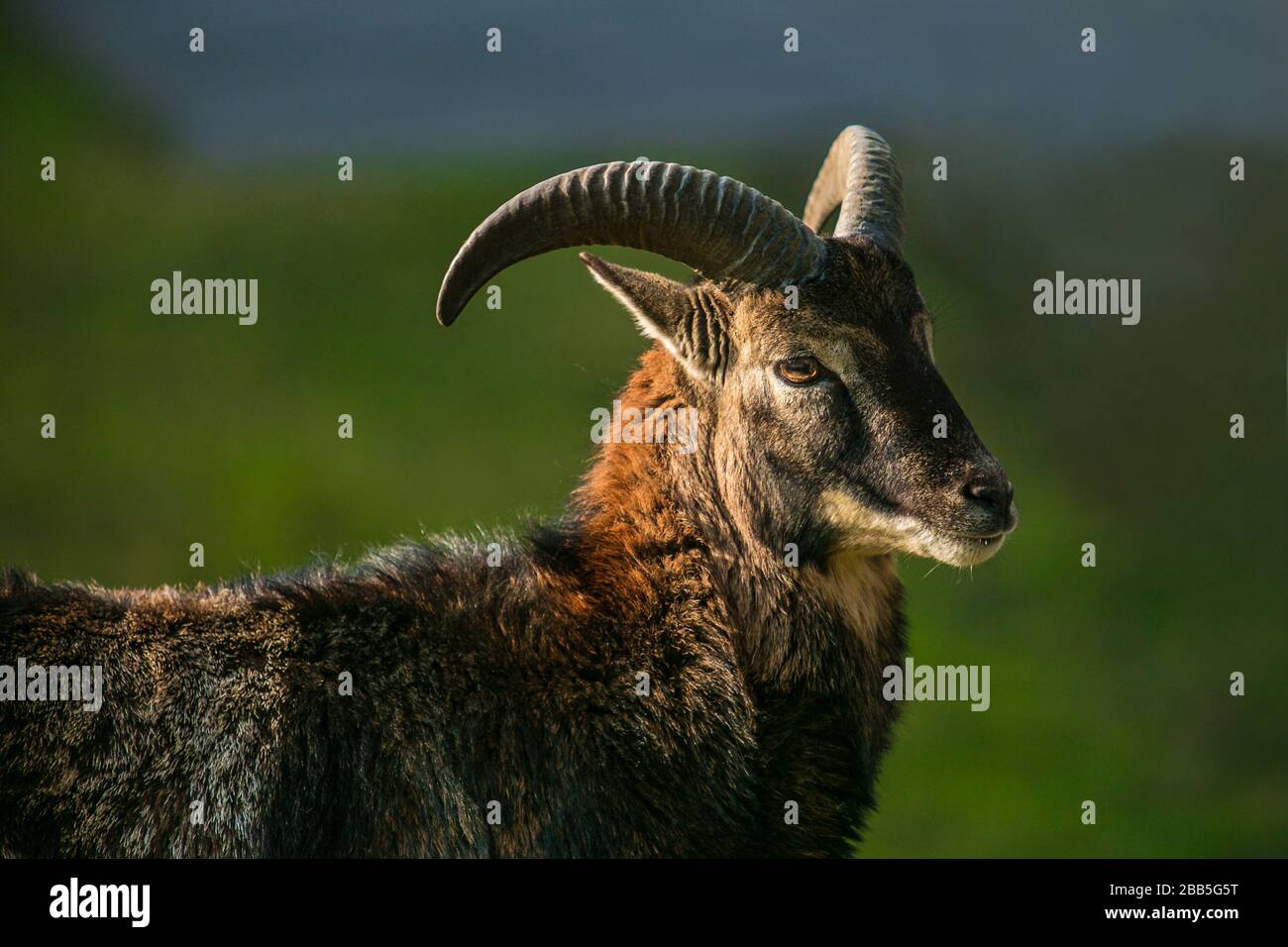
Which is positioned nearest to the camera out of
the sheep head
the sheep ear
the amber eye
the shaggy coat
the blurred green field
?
the shaggy coat

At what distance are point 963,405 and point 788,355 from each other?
30.0 m

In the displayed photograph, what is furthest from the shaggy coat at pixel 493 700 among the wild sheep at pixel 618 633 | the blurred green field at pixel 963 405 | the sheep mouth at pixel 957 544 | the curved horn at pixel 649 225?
the blurred green field at pixel 963 405

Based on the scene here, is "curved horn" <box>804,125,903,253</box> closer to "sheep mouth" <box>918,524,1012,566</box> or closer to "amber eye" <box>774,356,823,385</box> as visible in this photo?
"amber eye" <box>774,356,823,385</box>

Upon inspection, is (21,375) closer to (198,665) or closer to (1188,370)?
(1188,370)

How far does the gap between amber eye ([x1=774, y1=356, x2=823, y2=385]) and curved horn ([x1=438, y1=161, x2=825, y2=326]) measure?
1.65ft

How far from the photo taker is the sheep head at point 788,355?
29.6ft

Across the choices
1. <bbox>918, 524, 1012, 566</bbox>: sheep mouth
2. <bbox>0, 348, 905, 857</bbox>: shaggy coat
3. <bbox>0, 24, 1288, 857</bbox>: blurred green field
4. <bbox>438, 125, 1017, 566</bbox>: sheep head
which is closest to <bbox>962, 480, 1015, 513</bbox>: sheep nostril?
<bbox>438, 125, 1017, 566</bbox>: sheep head

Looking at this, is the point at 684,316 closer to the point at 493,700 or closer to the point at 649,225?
the point at 649,225

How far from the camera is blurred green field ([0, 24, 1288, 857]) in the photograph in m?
34.3

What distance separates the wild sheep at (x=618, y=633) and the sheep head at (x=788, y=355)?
0.06ft

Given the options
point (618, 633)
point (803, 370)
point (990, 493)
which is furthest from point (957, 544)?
point (618, 633)

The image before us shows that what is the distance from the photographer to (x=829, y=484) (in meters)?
9.18

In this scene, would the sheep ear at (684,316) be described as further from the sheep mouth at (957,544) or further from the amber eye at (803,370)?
the sheep mouth at (957,544)

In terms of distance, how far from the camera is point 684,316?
9.65 meters
